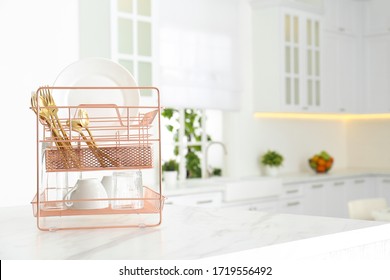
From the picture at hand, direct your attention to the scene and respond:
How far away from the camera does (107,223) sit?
5.88 feet

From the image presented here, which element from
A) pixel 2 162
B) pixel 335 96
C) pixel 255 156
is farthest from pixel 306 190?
pixel 2 162

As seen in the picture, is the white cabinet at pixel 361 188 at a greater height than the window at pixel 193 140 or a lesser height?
lesser

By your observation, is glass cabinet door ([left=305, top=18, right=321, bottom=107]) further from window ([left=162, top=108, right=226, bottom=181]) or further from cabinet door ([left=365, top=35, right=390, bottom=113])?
window ([left=162, top=108, right=226, bottom=181])

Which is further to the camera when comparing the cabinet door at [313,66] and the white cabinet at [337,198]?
the cabinet door at [313,66]

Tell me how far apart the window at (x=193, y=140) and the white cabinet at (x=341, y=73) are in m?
1.37

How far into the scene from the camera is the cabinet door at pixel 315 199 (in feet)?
19.4

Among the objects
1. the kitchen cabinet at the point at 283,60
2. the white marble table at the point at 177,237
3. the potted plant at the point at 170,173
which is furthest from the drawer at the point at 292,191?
the white marble table at the point at 177,237

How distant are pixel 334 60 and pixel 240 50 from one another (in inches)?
50.4

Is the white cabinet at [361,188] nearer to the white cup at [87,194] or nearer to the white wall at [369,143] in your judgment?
the white wall at [369,143]

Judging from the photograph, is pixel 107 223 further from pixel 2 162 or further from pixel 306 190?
pixel 306 190

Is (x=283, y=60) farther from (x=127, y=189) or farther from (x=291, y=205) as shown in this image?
(x=127, y=189)

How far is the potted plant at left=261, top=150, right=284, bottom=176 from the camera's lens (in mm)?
5984

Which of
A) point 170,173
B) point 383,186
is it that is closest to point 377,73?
point 383,186

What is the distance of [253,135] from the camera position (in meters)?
6.18
